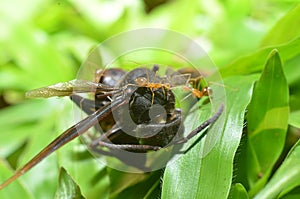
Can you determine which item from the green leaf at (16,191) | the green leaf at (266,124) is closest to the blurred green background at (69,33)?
the green leaf at (16,191)

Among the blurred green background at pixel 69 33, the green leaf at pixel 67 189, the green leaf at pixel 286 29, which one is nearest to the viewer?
the green leaf at pixel 67 189

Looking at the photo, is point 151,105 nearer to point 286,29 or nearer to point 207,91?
point 207,91

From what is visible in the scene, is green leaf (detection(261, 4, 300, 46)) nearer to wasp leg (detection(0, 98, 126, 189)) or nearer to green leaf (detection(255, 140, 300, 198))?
green leaf (detection(255, 140, 300, 198))

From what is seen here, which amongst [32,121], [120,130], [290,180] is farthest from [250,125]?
[32,121]

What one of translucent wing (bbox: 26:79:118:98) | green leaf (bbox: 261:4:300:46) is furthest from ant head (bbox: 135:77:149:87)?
green leaf (bbox: 261:4:300:46)

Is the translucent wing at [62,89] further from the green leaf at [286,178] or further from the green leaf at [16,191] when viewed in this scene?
the green leaf at [286,178]

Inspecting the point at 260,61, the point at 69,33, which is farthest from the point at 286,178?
the point at 69,33

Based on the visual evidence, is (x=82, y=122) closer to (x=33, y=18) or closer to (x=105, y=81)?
(x=105, y=81)
